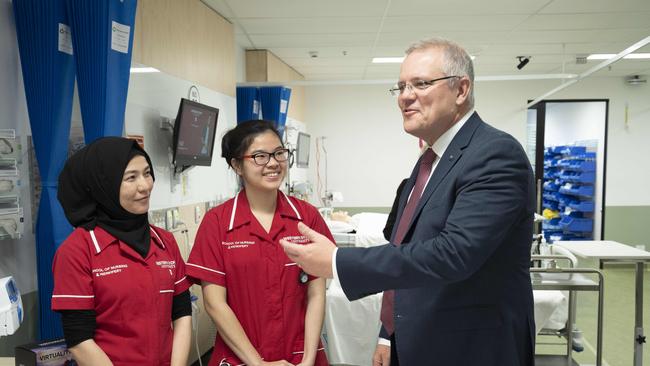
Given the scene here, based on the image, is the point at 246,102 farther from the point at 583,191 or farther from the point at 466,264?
the point at 583,191

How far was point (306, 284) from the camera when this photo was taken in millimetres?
1734

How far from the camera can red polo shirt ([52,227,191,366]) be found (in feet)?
4.42

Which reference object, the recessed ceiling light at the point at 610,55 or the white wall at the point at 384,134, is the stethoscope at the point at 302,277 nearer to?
the recessed ceiling light at the point at 610,55

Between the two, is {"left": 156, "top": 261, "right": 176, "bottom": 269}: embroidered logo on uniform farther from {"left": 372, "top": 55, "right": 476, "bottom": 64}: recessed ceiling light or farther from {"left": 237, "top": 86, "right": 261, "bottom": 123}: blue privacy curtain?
{"left": 372, "top": 55, "right": 476, "bottom": 64}: recessed ceiling light

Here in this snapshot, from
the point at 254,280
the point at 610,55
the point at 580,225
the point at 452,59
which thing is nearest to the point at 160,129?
the point at 254,280

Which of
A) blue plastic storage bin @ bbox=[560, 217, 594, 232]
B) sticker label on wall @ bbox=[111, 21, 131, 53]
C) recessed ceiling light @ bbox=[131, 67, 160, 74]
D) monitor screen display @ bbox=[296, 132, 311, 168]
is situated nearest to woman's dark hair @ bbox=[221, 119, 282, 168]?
sticker label on wall @ bbox=[111, 21, 131, 53]

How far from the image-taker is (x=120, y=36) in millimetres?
Result: 2055

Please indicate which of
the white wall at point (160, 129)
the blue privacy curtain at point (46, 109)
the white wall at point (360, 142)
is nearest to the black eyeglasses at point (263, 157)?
the blue privacy curtain at point (46, 109)

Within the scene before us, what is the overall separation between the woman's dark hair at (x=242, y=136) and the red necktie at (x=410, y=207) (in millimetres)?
613

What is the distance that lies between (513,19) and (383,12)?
1.29 metres

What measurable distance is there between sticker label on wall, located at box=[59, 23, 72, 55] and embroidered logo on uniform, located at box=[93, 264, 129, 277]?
3.48ft

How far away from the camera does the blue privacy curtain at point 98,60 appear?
1.93 meters

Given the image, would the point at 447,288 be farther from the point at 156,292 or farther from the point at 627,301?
the point at 627,301

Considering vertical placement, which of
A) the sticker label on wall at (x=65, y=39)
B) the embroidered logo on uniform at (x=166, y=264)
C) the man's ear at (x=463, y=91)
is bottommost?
the embroidered logo on uniform at (x=166, y=264)
